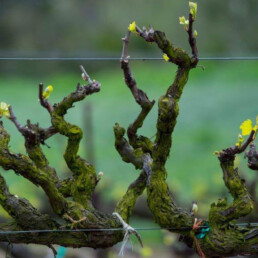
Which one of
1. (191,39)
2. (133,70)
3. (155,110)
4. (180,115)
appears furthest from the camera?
(133,70)

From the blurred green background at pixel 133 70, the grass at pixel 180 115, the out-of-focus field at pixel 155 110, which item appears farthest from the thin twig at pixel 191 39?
the blurred green background at pixel 133 70

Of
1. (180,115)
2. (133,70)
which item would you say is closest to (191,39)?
(180,115)

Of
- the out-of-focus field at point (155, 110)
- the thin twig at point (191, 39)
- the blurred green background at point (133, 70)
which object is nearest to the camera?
the thin twig at point (191, 39)

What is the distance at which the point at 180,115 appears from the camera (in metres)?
6.01

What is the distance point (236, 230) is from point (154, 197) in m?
0.19

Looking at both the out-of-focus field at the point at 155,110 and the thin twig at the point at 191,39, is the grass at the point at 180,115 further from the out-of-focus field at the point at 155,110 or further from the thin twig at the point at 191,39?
the thin twig at the point at 191,39

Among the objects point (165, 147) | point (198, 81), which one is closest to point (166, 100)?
point (165, 147)

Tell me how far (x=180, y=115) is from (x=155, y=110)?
248 millimetres

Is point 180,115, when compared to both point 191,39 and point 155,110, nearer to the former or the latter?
point 155,110

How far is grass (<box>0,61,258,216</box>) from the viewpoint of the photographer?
5.09m

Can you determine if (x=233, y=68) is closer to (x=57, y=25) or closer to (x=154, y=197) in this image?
(x=57, y=25)

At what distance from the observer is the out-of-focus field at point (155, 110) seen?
5.09 meters

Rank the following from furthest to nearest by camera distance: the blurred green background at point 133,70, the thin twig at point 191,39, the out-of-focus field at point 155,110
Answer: the blurred green background at point 133,70 < the out-of-focus field at point 155,110 < the thin twig at point 191,39

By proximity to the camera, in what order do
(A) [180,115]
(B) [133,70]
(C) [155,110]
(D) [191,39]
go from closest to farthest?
(D) [191,39] → (A) [180,115] → (C) [155,110] → (B) [133,70]
